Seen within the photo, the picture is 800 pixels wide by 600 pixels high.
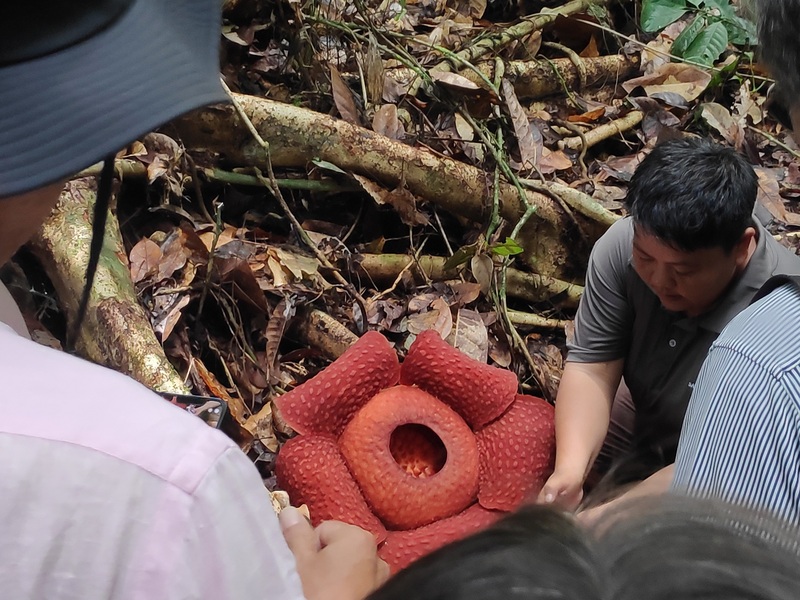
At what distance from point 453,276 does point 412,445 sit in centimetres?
68

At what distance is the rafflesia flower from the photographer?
4.85 feet

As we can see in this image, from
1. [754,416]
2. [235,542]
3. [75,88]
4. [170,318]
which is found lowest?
[170,318]

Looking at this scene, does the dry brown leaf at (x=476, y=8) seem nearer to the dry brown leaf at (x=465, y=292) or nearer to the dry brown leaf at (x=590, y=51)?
the dry brown leaf at (x=590, y=51)

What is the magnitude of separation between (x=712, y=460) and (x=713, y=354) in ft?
0.41

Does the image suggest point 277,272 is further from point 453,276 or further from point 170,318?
point 453,276

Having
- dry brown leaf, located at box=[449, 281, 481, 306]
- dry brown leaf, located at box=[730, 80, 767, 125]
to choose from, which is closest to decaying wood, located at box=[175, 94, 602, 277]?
dry brown leaf, located at box=[449, 281, 481, 306]

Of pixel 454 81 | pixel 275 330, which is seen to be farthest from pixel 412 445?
pixel 454 81

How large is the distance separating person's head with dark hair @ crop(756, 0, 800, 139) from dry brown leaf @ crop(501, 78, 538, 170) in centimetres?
162

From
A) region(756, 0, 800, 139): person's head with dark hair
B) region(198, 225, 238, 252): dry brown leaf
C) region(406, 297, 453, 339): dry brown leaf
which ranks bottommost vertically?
region(406, 297, 453, 339): dry brown leaf

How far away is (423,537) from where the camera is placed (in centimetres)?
145

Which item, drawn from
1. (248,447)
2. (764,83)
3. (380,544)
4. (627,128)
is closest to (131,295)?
(248,447)

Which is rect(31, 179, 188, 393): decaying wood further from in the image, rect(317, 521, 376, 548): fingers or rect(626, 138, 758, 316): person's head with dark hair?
rect(626, 138, 758, 316): person's head with dark hair

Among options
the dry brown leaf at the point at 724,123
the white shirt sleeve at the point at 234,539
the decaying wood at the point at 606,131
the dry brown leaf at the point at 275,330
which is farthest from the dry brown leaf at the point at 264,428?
the dry brown leaf at the point at 724,123

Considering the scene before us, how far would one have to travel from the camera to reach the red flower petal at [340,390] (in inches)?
60.3
